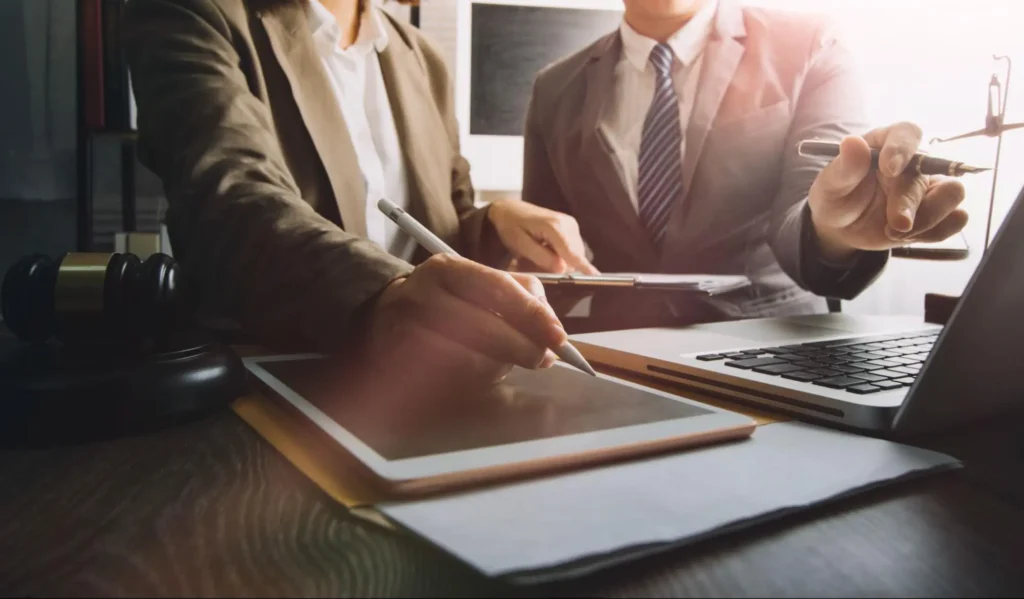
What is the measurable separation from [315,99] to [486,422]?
2.02ft

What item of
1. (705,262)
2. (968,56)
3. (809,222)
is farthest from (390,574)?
(968,56)

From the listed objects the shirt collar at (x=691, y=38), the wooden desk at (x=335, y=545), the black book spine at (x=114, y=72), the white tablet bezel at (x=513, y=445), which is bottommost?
the wooden desk at (x=335, y=545)

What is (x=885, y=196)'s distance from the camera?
0.59 m

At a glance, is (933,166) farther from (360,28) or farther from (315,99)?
(360,28)

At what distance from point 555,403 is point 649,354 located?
0.43 ft

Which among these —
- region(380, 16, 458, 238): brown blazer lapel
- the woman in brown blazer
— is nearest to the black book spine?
the woman in brown blazer

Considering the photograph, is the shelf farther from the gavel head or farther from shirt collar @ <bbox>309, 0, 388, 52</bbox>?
the gavel head

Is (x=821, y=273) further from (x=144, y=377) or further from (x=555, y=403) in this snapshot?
(x=144, y=377)

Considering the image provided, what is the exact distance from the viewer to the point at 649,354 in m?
0.48

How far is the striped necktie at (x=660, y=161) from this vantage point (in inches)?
41.6

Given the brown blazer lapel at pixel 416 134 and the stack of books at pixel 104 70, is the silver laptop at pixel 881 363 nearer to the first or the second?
the brown blazer lapel at pixel 416 134

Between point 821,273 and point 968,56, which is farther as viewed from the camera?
point 968,56

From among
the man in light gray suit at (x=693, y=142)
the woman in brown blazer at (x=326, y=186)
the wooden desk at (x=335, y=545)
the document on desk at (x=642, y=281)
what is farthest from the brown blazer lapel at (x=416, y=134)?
the wooden desk at (x=335, y=545)

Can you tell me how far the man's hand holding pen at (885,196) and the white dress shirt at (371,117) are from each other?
571mm
